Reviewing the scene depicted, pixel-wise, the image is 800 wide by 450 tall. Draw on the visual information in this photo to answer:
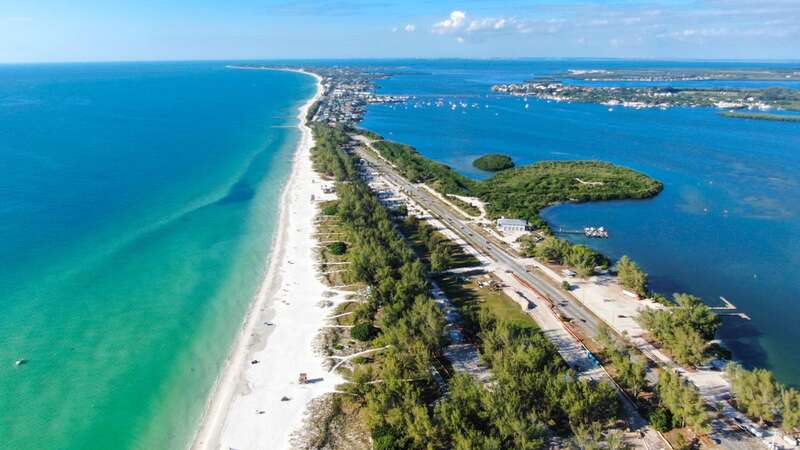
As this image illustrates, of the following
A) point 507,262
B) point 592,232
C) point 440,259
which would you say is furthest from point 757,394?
point 592,232

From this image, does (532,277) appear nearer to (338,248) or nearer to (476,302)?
(476,302)

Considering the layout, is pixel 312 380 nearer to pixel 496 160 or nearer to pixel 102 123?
pixel 496 160

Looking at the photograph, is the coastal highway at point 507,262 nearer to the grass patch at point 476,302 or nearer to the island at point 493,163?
the grass patch at point 476,302

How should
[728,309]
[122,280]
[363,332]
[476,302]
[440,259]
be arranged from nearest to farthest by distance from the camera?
[363,332]
[476,302]
[728,309]
[440,259]
[122,280]

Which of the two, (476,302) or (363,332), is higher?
(363,332)

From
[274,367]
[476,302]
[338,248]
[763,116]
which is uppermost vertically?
[763,116]

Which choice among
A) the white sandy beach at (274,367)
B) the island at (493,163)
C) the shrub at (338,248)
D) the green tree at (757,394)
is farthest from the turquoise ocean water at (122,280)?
the island at (493,163)

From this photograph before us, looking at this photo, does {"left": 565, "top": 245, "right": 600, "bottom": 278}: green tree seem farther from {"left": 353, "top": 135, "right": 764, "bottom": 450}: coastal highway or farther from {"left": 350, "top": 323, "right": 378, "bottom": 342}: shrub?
{"left": 350, "top": 323, "right": 378, "bottom": 342}: shrub
